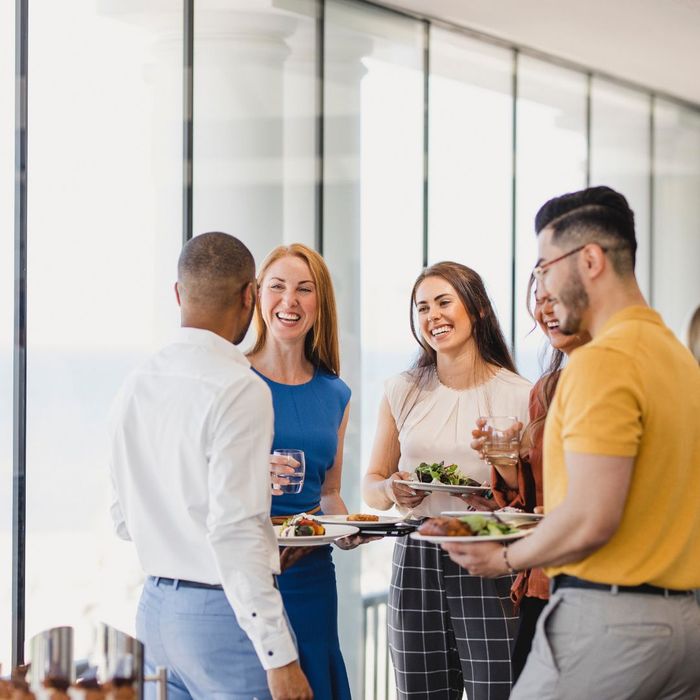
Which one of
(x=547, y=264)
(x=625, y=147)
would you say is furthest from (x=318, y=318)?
(x=625, y=147)

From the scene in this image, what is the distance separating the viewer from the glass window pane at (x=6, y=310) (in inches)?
139

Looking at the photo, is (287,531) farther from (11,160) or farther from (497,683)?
(11,160)

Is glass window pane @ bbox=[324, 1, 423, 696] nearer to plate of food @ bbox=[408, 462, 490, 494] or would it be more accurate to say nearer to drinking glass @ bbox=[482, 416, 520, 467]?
plate of food @ bbox=[408, 462, 490, 494]

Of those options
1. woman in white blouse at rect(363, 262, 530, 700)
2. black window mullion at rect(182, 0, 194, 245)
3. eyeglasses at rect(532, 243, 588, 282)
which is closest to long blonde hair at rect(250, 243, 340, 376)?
woman in white blouse at rect(363, 262, 530, 700)

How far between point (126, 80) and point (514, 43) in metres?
2.49

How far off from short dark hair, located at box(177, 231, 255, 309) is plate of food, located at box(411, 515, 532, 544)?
65 centimetres

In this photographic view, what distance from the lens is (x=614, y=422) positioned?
5.71 ft

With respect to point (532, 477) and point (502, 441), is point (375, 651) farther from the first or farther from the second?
point (502, 441)

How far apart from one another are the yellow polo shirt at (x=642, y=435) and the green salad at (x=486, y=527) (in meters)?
0.27

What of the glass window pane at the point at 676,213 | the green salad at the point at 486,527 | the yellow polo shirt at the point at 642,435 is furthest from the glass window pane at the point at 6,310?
the glass window pane at the point at 676,213

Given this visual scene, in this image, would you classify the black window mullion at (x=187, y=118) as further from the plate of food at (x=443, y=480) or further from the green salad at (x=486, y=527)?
the green salad at (x=486, y=527)

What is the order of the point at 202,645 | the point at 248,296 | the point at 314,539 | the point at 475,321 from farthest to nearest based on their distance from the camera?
the point at 475,321, the point at 314,539, the point at 248,296, the point at 202,645

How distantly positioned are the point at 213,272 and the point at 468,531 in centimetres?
79

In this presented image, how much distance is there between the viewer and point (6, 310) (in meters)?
3.53
